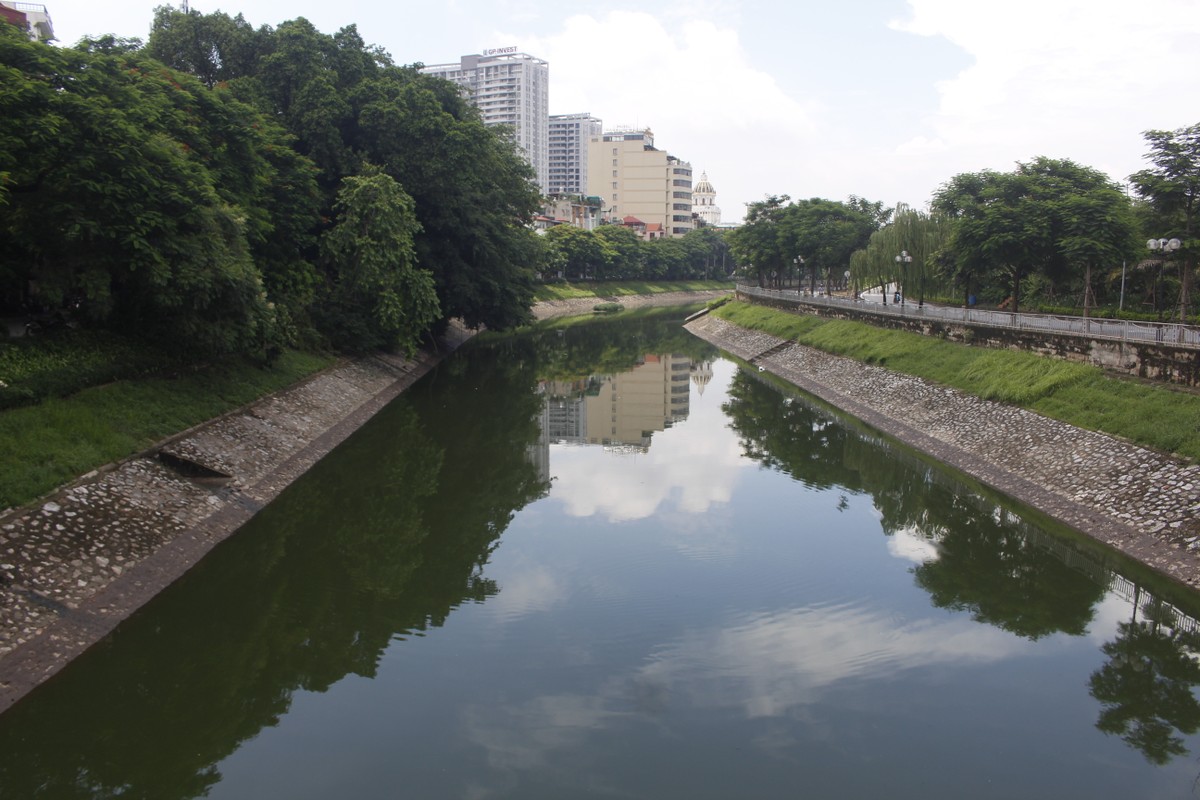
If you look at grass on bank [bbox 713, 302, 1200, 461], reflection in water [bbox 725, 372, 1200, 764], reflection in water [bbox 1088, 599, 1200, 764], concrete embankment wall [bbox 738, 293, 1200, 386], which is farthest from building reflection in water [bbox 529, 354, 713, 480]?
reflection in water [bbox 1088, 599, 1200, 764]

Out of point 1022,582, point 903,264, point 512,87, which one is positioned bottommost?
point 1022,582

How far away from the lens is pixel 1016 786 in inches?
359

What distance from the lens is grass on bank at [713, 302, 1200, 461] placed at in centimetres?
1816

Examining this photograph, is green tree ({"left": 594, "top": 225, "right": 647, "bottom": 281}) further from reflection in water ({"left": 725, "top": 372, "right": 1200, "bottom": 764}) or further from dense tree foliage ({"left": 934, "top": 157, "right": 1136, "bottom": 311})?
reflection in water ({"left": 725, "top": 372, "right": 1200, "bottom": 764})

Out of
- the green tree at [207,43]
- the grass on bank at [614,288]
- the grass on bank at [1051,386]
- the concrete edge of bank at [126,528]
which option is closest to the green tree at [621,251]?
the grass on bank at [614,288]

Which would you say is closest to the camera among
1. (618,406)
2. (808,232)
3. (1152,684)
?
(1152,684)

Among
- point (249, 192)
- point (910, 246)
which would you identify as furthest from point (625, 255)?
point (249, 192)

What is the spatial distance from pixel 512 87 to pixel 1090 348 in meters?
175

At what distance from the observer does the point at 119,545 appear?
13.9 m

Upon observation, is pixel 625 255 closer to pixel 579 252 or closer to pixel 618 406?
pixel 579 252

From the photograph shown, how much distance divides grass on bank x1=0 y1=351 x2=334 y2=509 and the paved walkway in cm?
1793

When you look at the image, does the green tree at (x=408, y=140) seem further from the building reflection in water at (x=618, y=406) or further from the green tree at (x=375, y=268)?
the building reflection in water at (x=618, y=406)

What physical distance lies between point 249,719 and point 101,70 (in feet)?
52.4

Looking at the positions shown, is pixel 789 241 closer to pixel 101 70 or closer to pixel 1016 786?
pixel 101 70
